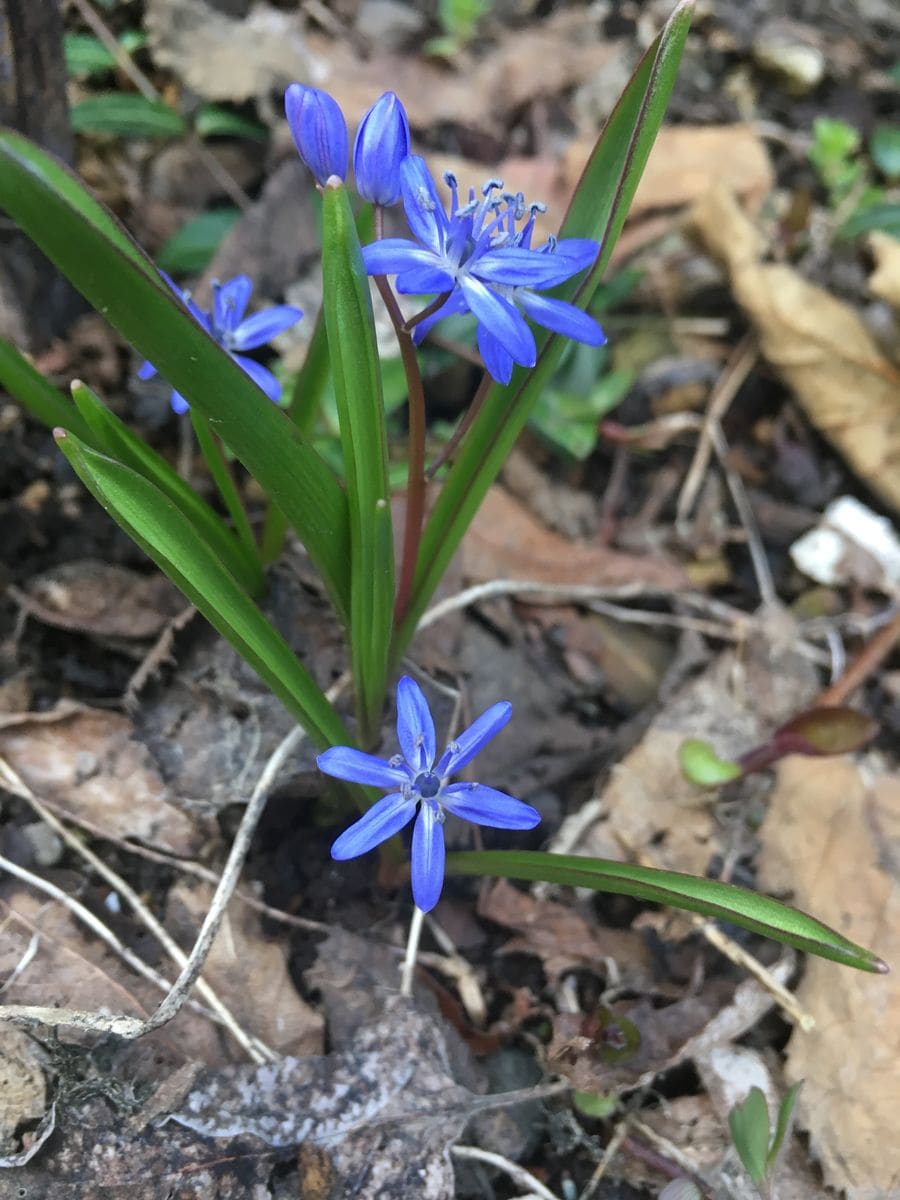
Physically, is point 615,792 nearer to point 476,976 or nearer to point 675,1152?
point 476,976

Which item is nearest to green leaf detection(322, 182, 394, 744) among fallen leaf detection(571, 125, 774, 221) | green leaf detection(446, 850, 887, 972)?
green leaf detection(446, 850, 887, 972)

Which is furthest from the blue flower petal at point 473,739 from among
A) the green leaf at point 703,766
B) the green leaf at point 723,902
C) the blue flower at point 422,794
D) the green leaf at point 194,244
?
the green leaf at point 194,244

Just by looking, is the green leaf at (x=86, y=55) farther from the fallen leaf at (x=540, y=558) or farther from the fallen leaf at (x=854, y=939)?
the fallen leaf at (x=854, y=939)

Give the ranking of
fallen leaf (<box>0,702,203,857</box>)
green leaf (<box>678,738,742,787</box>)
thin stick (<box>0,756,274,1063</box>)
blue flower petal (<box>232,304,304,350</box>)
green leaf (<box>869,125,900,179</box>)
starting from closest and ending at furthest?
thin stick (<box>0,756,274,1063</box>) → blue flower petal (<box>232,304,304,350</box>) → fallen leaf (<box>0,702,203,857</box>) → green leaf (<box>678,738,742,787</box>) → green leaf (<box>869,125,900,179</box>)

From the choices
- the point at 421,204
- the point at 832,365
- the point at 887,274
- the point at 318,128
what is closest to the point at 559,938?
the point at 421,204

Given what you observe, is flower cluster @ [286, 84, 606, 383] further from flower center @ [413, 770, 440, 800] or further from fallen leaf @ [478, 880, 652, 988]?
fallen leaf @ [478, 880, 652, 988]

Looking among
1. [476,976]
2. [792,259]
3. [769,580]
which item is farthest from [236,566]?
[792,259]

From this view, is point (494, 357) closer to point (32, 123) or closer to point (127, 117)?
point (32, 123)
